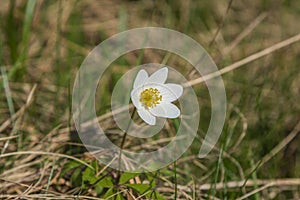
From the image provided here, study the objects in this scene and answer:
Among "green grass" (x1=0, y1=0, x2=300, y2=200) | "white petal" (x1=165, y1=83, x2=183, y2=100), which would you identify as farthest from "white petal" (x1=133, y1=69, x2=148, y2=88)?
"green grass" (x1=0, y1=0, x2=300, y2=200)

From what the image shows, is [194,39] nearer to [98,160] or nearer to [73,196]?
[98,160]

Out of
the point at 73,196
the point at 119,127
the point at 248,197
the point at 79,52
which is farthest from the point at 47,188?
the point at 79,52

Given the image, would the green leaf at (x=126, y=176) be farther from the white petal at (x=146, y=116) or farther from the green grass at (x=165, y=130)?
the white petal at (x=146, y=116)

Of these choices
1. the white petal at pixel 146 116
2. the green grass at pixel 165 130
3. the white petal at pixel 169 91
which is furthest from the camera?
the green grass at pixel 165 130

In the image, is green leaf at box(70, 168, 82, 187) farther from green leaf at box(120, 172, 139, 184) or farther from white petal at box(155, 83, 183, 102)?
white petal at box(155, 83, 183, 102)

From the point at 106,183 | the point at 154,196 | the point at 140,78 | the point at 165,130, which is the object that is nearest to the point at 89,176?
the point at 106,183

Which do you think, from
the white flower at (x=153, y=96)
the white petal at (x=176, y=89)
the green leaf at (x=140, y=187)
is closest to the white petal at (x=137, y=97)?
the white flower at (x=153, y=96)
